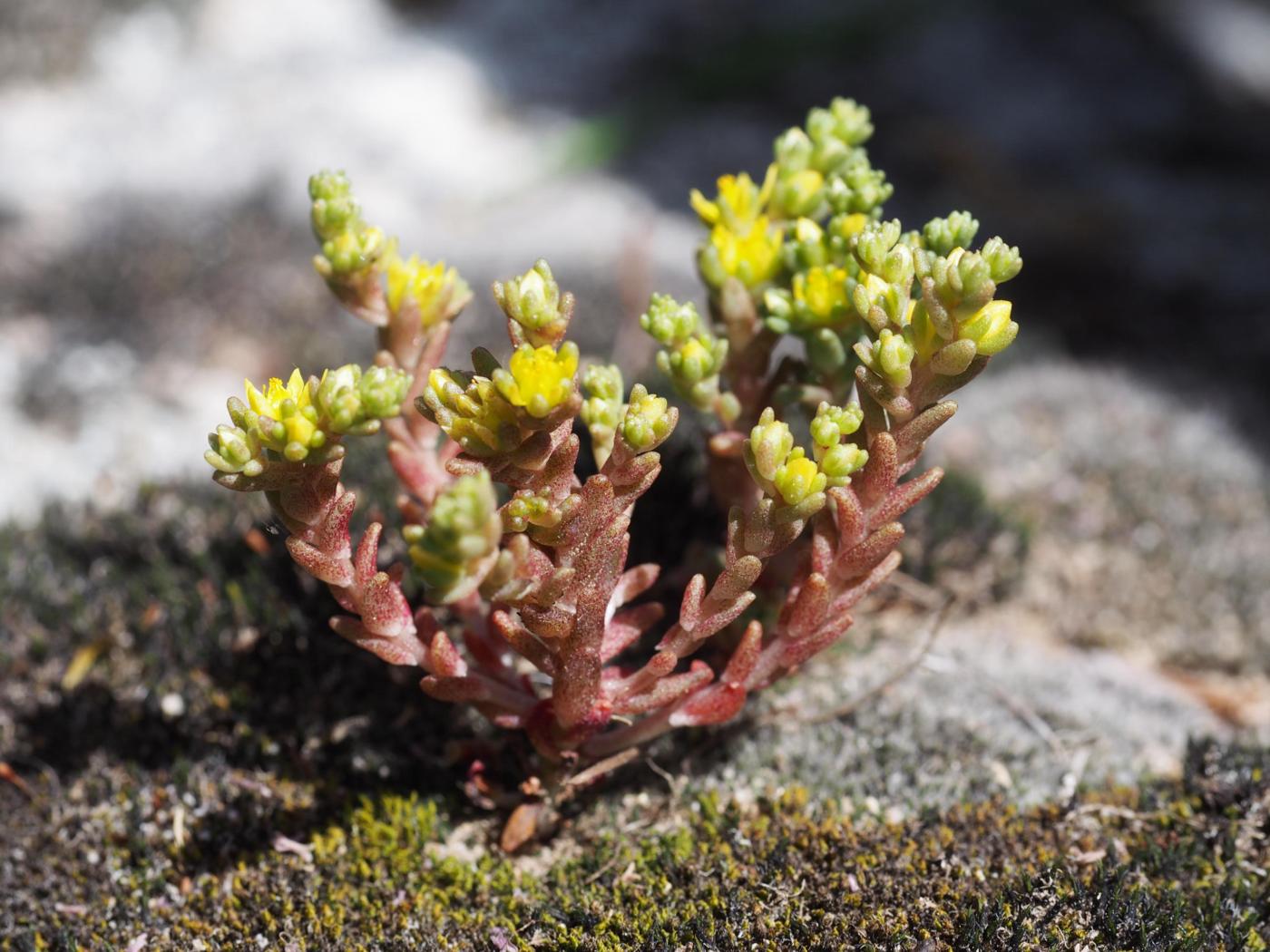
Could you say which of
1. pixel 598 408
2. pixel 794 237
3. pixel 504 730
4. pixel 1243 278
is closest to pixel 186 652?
pixel 504 730

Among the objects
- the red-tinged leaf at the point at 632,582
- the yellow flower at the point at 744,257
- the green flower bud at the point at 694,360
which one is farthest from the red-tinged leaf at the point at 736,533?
the yellow flower at the point at 744,257

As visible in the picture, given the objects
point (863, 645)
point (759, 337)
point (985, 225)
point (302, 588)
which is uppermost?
point (985, 225)

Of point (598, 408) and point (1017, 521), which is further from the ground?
point (1017, 521)

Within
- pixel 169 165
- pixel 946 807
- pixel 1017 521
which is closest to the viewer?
pixel 946 807

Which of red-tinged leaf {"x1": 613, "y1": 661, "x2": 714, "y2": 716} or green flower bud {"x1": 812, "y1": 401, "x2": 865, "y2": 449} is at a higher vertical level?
green flower bud {"x1": 812, "y1": 401, "x2": 865, "y2": 449}

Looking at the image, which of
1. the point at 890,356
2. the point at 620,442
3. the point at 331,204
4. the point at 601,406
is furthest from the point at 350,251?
the point at 890,356

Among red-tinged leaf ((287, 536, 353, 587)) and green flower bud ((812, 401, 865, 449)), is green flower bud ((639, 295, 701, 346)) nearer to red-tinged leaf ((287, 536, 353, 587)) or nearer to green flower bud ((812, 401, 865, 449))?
green flower bud ((812, 401, 865, 449))

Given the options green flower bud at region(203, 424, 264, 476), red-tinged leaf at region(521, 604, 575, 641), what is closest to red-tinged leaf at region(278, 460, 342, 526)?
green flower bud at region(203, 424, 264, 476)

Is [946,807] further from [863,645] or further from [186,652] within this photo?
[186,652]

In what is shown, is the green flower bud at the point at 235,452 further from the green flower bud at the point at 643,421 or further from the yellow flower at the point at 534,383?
the green flower bud at the point at 643,421
